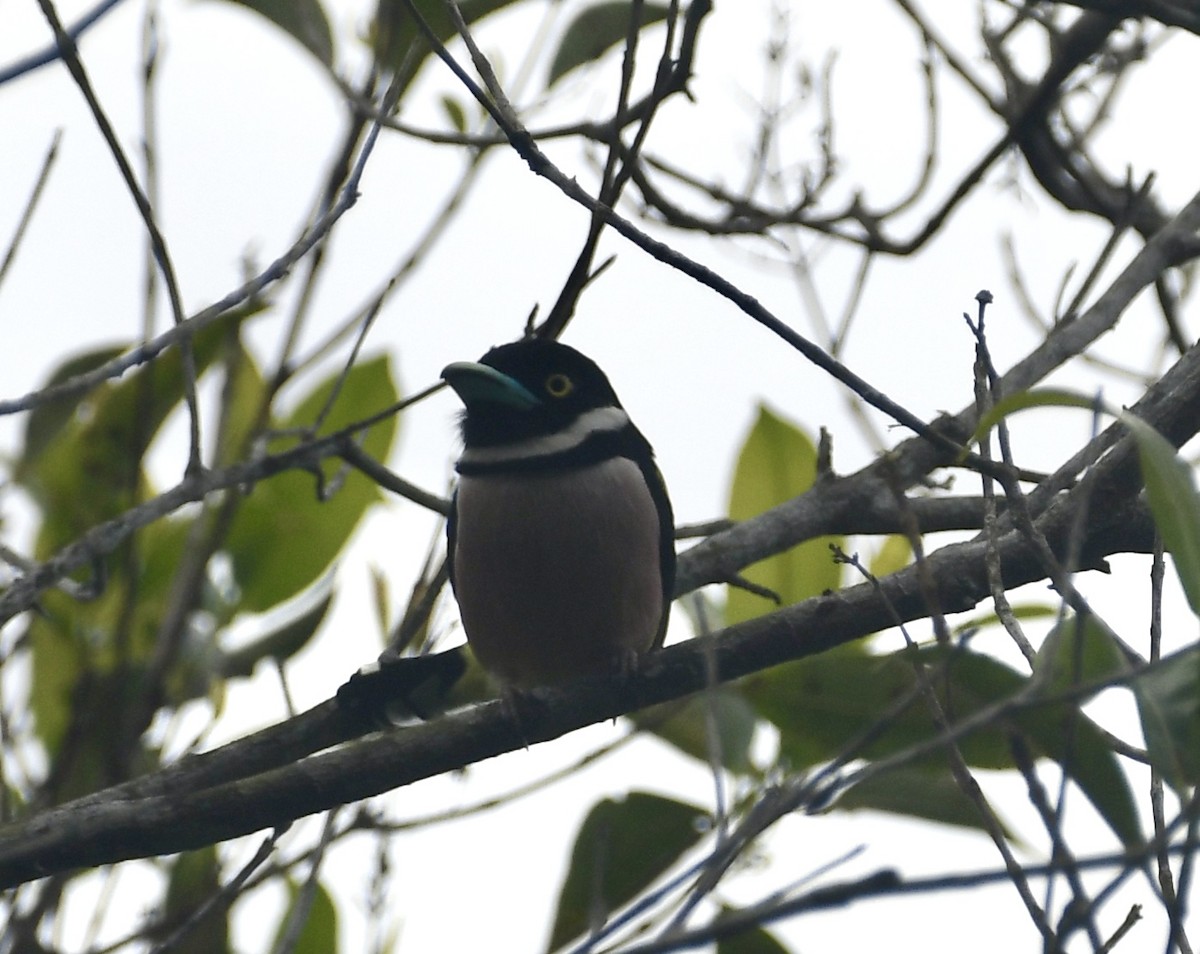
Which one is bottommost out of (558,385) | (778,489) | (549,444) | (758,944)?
(758,944)

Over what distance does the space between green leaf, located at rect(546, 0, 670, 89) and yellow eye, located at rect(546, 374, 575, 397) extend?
38.4 inches

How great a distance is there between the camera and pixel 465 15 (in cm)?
474

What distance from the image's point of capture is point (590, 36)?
5188 mm

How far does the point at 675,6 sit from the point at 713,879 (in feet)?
7.28

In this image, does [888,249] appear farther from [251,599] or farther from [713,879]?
[713,879]

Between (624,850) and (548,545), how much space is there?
3.38 feet

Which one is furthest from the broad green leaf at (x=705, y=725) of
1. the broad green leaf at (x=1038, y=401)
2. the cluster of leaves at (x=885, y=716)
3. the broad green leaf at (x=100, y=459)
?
the broad green leaf at (x=100, y=459)

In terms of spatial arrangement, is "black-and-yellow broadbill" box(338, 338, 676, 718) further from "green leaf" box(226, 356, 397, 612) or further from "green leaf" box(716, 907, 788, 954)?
"green leaf" box(716, 907, 788, 954)

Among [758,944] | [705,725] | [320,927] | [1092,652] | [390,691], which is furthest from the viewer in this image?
[320,927]

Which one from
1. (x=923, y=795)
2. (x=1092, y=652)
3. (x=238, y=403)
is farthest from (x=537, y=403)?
(x=1092, y=652)

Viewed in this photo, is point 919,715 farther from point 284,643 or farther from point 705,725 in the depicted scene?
point 284,643

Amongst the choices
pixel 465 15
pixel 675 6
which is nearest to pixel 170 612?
pixel 465 15

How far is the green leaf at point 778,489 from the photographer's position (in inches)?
205

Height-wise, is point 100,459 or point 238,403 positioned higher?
point 238,403
